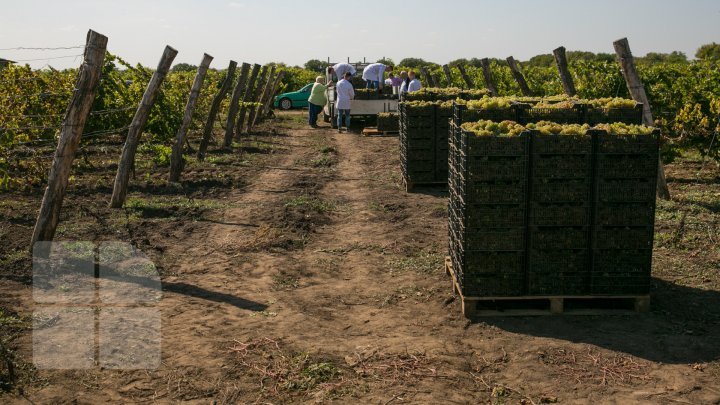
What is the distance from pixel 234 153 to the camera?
19188mm

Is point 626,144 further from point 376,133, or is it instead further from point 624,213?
point 376,133

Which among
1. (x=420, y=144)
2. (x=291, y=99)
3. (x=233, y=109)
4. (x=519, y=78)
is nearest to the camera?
(x=420, y=144)

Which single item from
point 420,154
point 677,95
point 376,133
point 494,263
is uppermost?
point 677,95

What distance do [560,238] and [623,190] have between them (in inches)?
30.3

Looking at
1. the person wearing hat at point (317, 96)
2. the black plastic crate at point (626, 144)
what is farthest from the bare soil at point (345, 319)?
the person wearing hat at point (317, 96)

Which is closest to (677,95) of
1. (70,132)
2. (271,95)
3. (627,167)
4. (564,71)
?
(564,71)

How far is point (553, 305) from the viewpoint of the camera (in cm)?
710

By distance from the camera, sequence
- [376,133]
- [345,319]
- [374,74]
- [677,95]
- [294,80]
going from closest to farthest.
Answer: [345,319] < [677,95] < [376,133] < [374,74] < [294,80]

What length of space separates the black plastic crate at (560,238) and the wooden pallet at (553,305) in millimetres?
516

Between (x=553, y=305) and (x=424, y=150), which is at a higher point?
(x=424, y=150)

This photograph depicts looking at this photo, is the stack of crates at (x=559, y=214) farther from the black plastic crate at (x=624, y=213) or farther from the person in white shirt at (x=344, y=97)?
the person in white shirt at (x=344, y=97)

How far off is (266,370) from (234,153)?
13834 millimetres

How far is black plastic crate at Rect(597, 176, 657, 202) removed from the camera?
6.96 meters

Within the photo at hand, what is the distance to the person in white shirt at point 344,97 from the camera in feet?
79.3
